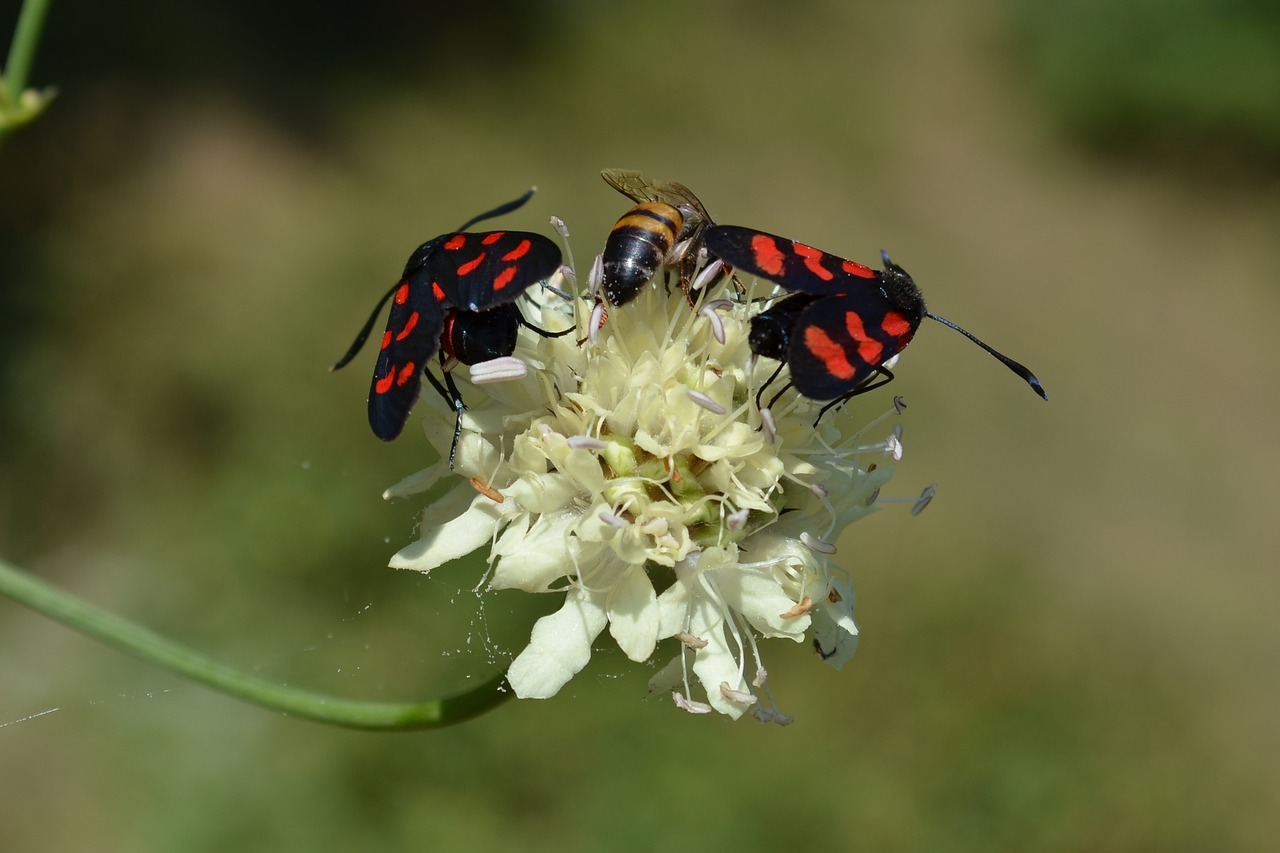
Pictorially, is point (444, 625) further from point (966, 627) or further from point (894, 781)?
point (966, 627)

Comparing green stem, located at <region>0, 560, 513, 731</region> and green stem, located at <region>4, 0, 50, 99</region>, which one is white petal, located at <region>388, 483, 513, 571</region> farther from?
green stem, located at <region>4, 0, 50, 99</region>

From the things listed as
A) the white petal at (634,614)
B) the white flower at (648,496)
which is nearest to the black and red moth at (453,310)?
the white flower at (648,496)

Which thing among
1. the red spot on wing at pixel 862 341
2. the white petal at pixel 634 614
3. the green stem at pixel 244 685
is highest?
the red spot on wing at pixel 862 341

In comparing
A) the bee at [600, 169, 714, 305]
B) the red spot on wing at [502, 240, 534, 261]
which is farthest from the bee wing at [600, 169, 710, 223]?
the red spot on wing at [502, 240, 534, 261]

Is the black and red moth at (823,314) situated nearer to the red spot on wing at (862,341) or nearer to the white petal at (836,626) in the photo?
the red spot on wing at (862,341)

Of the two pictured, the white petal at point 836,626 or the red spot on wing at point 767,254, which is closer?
the red spot on wing at point 767,254
